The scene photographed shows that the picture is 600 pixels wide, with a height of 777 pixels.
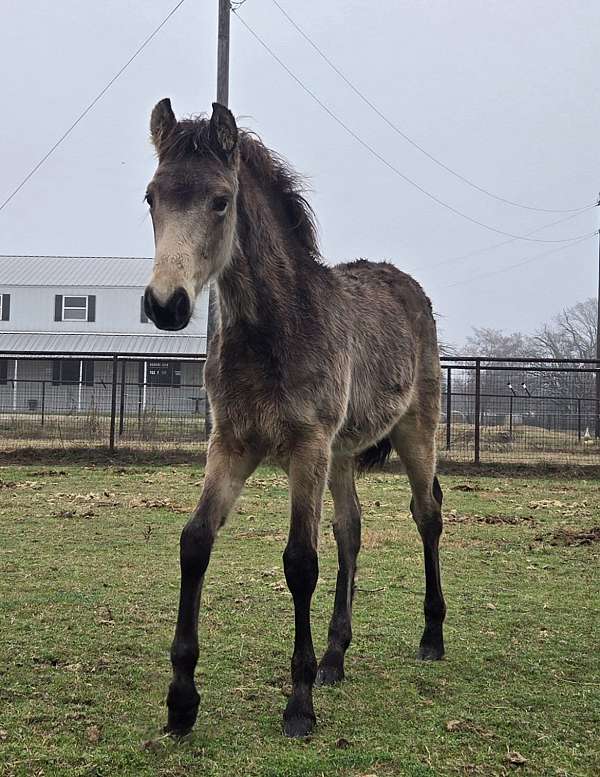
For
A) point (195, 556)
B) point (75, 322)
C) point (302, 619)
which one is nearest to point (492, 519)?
point (302, 619)

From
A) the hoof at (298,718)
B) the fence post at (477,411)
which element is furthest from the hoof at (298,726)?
the fence post at (477,411)

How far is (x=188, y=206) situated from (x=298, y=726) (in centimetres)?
226

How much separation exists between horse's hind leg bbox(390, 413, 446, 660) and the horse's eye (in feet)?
7.57

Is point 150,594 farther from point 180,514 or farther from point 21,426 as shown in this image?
point 21,426

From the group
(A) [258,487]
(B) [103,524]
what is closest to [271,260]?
(B) [103,524]

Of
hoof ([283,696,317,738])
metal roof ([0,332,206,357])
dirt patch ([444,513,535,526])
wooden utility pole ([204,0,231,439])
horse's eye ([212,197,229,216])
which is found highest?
wooden utility pole ([204,0,231,439])

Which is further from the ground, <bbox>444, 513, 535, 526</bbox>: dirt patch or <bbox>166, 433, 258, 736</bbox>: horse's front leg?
<bbox>166, 433, 258, 736</bbox>: horse's front leg

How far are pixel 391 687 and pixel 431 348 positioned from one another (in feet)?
8.35

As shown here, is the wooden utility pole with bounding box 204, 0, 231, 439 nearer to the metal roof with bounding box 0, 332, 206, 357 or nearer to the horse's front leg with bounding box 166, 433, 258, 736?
the horse's front leg with bounding box 166, 433, 258, 736

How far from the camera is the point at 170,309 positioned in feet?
9.60

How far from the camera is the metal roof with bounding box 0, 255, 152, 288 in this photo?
37.6 meters

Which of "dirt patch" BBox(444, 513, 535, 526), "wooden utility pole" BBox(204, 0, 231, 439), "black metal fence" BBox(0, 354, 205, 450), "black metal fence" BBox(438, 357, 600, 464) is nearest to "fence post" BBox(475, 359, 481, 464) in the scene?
"black metal fence" BBox(438, 357, 600, 464)

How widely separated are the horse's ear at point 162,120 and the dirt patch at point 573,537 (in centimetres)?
575

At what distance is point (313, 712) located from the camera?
3.45 m
